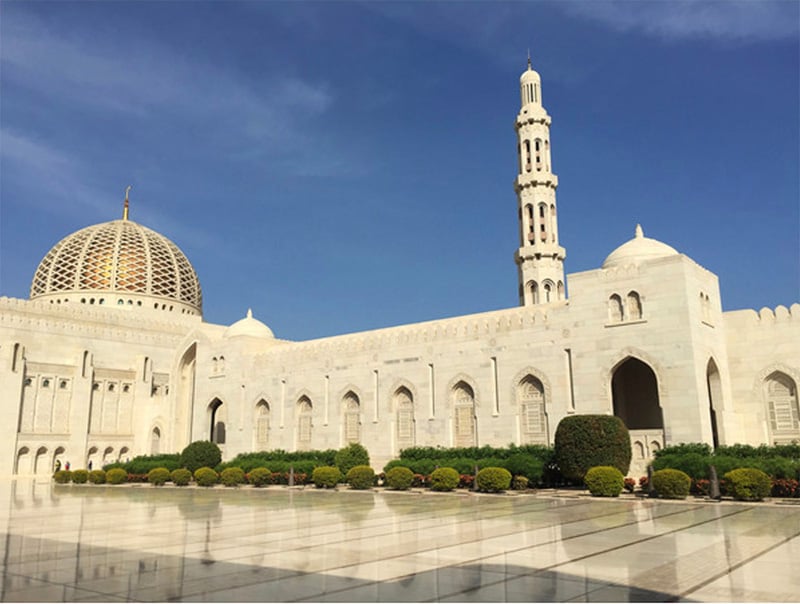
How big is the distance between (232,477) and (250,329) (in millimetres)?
13331

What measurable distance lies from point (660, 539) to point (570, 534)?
137 cm

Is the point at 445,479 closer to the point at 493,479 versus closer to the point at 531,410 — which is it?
the point at 493,479

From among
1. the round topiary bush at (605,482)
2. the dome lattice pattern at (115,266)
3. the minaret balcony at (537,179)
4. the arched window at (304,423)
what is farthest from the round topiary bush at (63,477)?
the minaret balcony at (537,179)

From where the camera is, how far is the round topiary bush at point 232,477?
26.6 m

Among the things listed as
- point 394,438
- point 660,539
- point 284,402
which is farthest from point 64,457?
point 660,539

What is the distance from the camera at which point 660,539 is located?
1036cm

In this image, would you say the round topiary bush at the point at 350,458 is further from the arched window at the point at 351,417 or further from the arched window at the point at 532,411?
the arched window at the point at 532,411

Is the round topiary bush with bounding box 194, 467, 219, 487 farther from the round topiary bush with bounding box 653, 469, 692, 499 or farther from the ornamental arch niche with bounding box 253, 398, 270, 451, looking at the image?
the round topiary bush with bounding box 653, 469, 692, 499

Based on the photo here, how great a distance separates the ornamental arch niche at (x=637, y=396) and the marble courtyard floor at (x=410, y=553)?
10997mm

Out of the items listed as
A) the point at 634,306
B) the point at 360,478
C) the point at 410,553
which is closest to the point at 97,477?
the point at 360,478

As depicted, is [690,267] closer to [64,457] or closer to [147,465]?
[147,465]

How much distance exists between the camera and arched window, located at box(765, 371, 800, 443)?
2386 cm

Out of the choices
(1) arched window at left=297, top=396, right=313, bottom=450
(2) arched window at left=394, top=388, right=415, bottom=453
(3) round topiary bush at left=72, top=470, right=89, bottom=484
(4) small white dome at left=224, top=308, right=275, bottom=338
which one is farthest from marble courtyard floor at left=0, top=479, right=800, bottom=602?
(4) small white dome at left=224, top=308, right=275, bottom=338

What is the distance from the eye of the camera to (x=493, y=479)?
20641mm
